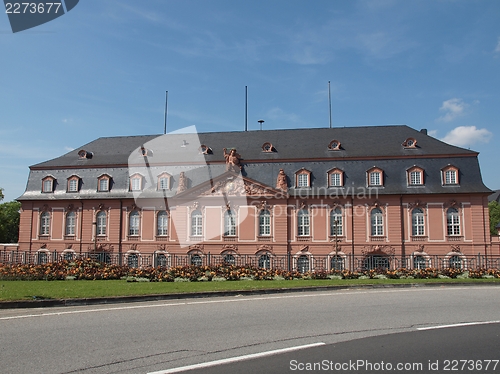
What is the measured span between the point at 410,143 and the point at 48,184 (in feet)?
112

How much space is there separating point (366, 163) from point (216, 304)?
94.4ft

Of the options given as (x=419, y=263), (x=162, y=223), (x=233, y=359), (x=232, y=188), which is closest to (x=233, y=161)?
(x=232, y=188)

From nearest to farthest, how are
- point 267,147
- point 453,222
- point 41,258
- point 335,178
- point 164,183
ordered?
point 41,258, point 453,222, point 335,178, point 164,183, point 267,147

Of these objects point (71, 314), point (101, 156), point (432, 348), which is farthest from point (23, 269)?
point (101, 156)

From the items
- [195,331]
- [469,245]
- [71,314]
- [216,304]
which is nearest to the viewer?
[195,331]

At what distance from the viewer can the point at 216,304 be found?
12.8 meters

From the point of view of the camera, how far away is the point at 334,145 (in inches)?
Answer: 1603

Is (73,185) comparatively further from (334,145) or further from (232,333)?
(232,333)

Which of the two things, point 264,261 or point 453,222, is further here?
point 264,261

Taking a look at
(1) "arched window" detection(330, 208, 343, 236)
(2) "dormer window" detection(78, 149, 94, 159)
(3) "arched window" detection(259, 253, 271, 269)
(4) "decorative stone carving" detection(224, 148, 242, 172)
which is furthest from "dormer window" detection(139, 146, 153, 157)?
(1) "arched window" detection(330, 208, 343, 236)

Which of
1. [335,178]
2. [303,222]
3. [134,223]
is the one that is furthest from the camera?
[134,223]

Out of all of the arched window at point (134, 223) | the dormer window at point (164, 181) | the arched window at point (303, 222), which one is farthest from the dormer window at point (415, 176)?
the arched window at point (134, 223)

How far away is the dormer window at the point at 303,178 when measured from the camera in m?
38.9

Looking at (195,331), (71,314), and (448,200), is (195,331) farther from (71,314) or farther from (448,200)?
(448,200)
